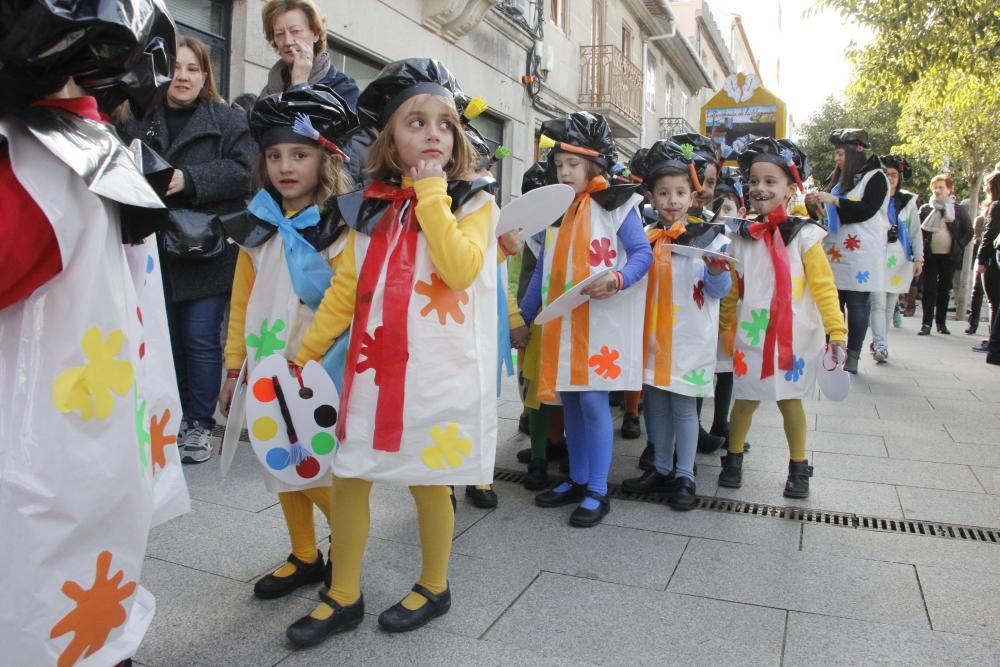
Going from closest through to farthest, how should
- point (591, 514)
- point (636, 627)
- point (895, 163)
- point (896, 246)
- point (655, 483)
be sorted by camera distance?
point (636, 627) → point (591, 514) → point (655, 483) → point (895, 163) → point (896, 246)

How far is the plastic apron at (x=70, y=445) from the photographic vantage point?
1.48 meters

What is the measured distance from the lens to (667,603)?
9.00ft

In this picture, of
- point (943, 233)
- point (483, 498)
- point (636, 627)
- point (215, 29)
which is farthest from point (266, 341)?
point (943, 233)

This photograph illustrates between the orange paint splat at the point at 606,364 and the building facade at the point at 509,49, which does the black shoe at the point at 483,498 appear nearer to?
the orange paint splat at the point at 606,364

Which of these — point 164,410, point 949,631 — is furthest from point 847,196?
point 164,410

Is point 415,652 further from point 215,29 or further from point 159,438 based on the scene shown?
point 215,29

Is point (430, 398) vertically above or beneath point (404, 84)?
beneath

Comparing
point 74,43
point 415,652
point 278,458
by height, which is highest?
point 74,43

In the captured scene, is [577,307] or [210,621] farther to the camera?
[577,307]

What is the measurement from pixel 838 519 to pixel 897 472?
1.04 meters

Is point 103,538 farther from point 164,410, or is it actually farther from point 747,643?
point 747,643

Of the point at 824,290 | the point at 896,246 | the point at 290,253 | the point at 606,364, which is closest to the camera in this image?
the point at 290,253

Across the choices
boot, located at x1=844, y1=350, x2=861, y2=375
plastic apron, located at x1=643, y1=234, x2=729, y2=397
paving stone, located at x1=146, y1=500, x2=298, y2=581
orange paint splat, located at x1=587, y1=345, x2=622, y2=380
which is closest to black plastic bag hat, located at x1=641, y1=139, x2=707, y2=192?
plastic apron, located at x1=643, y1=234, x2=729, y2=397

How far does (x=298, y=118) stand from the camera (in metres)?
2.76
